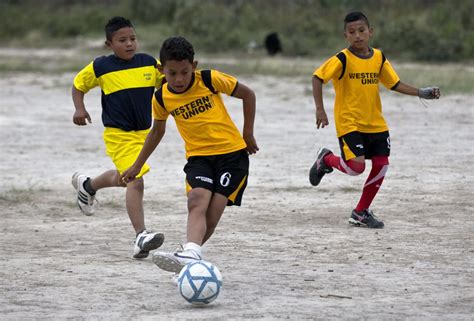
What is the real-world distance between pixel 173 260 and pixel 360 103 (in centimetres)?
294

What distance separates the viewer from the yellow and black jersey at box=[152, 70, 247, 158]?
279 inches

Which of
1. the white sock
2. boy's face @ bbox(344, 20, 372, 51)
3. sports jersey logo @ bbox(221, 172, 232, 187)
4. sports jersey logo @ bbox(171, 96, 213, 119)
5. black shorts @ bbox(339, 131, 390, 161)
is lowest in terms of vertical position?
the white sock

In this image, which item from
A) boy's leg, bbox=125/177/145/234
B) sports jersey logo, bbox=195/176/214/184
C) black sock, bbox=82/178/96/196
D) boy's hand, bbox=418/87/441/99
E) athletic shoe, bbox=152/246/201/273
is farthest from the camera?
black sock, bbox=82/178/96/196

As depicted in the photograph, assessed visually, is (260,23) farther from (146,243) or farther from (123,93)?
(146,243)

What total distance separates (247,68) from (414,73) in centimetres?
358

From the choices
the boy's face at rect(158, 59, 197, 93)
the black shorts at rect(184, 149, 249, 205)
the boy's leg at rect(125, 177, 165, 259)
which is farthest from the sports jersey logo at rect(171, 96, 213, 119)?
the boy's leg at rect(125, 177, 165, 259)

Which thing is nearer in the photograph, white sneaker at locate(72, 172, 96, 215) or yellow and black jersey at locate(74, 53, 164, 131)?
yellow and black jersey at locate(74, 53, 164, 131)

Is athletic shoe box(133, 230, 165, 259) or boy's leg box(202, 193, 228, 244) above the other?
boy's leg box(202, 193, 228, 244)

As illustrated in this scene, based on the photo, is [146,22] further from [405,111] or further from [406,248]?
[406,248]

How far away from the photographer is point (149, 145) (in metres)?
7.21

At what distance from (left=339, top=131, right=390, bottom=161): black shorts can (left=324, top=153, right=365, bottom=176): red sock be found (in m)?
0.07

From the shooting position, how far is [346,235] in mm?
8500

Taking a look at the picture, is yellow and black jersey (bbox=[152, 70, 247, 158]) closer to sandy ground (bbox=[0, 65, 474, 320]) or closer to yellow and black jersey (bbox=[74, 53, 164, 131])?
sandy ground (bbox=[0, 65, 474, 320])

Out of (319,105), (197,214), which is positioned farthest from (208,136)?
(319,105)
